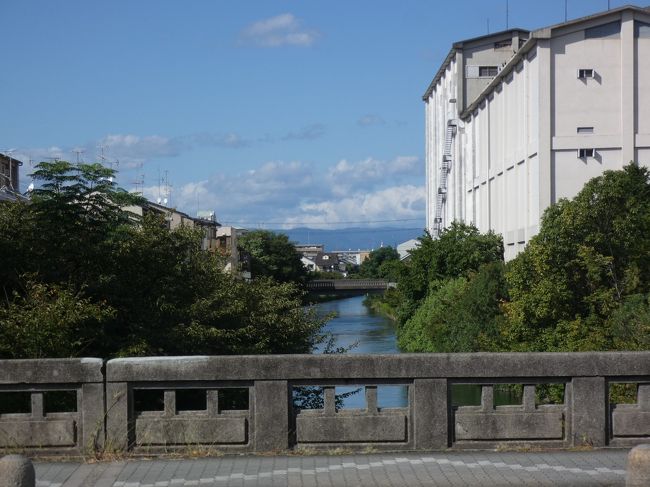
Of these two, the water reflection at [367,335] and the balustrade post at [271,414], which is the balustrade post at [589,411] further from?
the water reflection at [367,335]

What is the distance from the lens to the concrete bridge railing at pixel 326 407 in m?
9.69

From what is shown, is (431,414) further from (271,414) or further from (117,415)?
(117,415)

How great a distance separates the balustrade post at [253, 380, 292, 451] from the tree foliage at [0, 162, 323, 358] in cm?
605

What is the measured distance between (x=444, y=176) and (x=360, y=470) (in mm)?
74984

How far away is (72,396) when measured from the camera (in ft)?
46.1

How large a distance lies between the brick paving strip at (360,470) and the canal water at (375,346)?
52.0 inches

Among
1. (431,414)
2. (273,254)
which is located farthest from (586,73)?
(273,254)

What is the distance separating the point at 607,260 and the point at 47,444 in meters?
30.8

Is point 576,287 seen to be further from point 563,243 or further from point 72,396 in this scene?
point 72,396

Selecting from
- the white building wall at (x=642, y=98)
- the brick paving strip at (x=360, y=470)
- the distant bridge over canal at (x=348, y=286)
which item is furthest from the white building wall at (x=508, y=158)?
the distant bridge over canal at (x=348, y=286)

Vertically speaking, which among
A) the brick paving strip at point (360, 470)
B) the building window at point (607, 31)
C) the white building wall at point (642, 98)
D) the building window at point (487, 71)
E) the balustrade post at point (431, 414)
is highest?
the building window at point (487, 71)

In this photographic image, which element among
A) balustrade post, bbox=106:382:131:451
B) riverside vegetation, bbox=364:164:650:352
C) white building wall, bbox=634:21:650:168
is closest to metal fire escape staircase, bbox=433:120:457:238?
white building wall, bbox=634:21:650:168

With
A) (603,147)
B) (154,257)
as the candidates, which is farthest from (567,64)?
(154,257)

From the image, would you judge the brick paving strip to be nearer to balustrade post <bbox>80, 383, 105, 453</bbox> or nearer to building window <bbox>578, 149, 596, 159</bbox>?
balustrade post <bbox>80, 383, 105, 453</bbox>
